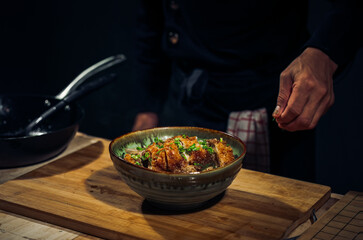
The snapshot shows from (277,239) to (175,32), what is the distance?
3.97 feet

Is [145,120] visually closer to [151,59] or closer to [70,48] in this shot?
[151,59]

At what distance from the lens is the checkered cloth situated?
1.75m

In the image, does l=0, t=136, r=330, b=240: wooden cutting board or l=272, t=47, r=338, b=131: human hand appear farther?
l=272, t=47, r=338, b=131: human hand

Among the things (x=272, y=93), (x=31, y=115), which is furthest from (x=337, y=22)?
(x=31, y=115)

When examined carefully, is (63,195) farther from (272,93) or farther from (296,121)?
(272,93)

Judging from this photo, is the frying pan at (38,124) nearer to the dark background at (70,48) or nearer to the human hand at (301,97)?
the human hand at (301,97)

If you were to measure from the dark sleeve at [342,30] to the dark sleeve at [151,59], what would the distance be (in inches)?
39.7

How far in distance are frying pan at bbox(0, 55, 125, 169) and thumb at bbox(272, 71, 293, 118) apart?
2.31ft

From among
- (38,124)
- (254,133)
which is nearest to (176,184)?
(38,124)

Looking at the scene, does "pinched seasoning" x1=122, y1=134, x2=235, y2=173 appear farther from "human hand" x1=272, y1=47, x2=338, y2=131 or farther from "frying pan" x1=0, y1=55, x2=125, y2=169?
"frying pan" x1=0, y1=55, x2=125, y2=169

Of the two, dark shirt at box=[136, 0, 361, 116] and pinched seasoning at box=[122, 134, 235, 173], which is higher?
dark shirt at box=[136, 0, 361, 116]

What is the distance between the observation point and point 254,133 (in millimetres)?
1761

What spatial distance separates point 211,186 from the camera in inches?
37.4

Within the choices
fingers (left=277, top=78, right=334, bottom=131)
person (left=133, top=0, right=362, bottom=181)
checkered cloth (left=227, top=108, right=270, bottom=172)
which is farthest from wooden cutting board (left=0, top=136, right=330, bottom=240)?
person (left=133, top=0, right=362, bottom=181)
